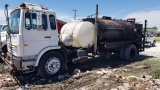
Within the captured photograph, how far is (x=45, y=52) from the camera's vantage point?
26.5 ft

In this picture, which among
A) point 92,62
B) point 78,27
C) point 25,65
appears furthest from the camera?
point 92,62

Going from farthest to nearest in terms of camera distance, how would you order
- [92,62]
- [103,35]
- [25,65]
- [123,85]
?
[92,62] < [103,35] < [25,65] < [123,85]

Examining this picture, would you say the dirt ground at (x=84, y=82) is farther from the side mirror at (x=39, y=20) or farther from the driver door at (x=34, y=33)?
the side mirror at (x=39, y=20)

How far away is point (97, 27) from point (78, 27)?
1.15 m

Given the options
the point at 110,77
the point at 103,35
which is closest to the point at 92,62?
the point at 103,35

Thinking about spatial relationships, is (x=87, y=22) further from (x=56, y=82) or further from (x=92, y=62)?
(x=56, y=82)

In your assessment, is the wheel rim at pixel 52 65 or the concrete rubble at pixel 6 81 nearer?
the concrete rubble at pixel 6 81

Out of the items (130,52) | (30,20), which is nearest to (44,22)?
(30,20)

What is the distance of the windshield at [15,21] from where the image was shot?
7.51 metres

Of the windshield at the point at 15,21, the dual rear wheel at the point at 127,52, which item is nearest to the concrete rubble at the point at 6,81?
the windshield at the point at 15,21

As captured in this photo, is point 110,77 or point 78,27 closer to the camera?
point 110,77

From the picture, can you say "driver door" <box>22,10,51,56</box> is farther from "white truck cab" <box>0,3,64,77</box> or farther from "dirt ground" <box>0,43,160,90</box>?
"dirt ground" <box>0,43,160,90</box>

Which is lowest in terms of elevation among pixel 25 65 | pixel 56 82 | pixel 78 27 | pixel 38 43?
pixel 56 82

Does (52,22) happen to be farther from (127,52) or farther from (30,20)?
(127,52)
